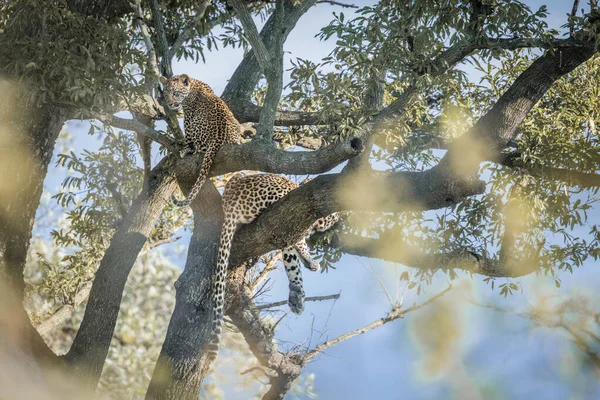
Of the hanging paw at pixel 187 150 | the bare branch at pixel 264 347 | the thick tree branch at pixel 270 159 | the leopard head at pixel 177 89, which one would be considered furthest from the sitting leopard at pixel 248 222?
the leopard head at pixel 177 89

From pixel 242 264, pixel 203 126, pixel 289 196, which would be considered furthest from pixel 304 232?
pixel 203 126

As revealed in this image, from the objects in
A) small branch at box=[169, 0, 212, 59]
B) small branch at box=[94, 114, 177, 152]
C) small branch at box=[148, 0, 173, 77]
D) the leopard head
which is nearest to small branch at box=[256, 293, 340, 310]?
small branch at box=[94, 114, 177, 152]

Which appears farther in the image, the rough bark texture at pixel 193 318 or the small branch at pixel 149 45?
the rough bark texture at pixel 193 318

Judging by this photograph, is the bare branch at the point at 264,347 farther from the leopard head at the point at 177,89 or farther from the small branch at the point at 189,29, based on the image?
the small branch at the point at 189,29

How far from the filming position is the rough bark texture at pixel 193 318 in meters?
5.88

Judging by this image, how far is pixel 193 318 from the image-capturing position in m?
5.99

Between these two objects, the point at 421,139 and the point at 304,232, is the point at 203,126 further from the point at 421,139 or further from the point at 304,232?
the point at 421,139

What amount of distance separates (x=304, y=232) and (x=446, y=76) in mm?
1681

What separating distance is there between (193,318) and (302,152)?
5.90 feet

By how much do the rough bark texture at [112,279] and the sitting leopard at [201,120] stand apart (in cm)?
41

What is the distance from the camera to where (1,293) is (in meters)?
5.29

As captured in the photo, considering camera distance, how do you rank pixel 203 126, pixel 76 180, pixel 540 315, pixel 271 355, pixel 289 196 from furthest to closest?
pixel 271 355, pixel 76 180, pixel 203 126, pixel 289 196, pixel 540 315

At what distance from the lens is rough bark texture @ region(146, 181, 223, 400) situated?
5.88 metres

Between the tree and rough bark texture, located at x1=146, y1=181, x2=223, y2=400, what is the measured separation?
2 centimetres
